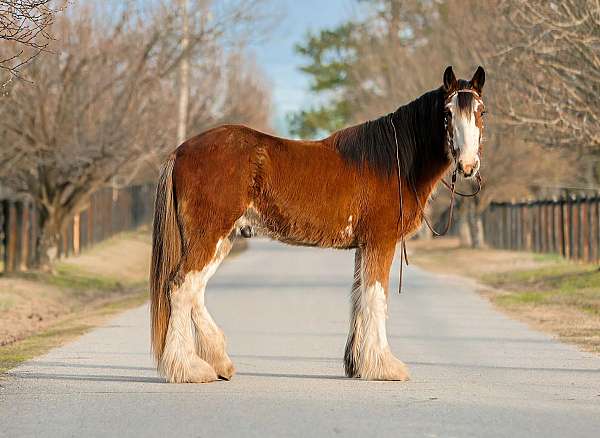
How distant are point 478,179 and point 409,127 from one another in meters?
0.76

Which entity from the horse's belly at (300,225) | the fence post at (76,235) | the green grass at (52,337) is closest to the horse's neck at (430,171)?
the horse's belly at (300,225)

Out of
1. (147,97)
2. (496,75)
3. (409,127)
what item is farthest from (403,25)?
(409,127)

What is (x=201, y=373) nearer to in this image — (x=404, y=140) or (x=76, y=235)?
(x=404, y=140)

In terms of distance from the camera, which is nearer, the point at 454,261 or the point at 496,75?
the point at 496,75

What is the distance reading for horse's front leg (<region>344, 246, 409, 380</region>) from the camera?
935 cm

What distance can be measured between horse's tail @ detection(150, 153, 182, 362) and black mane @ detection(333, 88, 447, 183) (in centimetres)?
145

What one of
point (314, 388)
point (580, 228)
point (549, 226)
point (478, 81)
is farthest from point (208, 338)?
point (549, 226)

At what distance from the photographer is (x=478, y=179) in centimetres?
959

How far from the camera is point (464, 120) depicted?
926 centimetres

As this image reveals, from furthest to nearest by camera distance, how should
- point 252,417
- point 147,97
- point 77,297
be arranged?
1. point 147,97
2. point 77,297
3. point 252,417

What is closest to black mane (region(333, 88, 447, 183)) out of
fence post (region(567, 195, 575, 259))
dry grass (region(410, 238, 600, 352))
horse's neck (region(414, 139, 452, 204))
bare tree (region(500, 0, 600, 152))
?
horse's neck (region(414, 139, 452, 204))

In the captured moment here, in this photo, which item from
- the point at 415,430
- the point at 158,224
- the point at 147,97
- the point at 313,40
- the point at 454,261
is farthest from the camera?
the point at 313,40

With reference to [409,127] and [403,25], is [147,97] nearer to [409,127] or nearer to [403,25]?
[409,127]

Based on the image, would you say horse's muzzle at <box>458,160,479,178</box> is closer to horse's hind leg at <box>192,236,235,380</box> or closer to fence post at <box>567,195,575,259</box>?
horse's hind leg at <box>192,236,235,380</box>
